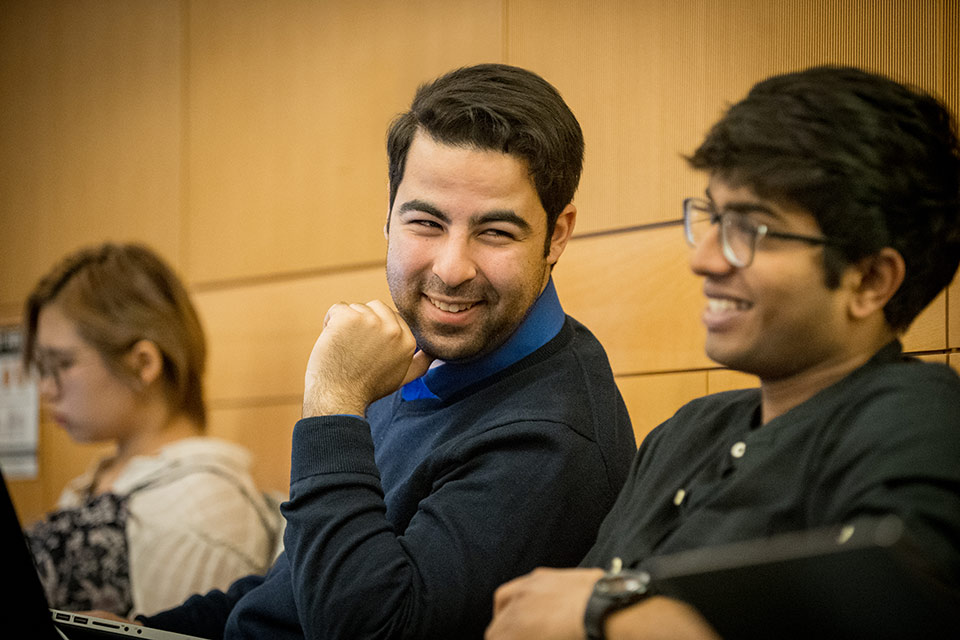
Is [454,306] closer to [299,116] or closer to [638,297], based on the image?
[638,297]

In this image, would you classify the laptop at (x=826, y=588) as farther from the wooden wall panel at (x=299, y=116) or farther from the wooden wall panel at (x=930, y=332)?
the wooden wall panel at (x=299, y=116)

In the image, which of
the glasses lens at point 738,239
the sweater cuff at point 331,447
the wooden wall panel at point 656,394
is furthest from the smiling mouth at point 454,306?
the glasses lens at point 738,239

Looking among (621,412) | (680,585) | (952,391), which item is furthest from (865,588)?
(621,412)

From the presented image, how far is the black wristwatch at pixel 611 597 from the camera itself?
0.90 metres

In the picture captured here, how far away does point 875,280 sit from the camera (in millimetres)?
975

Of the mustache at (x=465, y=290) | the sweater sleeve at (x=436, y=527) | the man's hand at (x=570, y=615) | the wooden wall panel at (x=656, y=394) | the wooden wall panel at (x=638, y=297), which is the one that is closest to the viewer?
the man's hand at (x=570, y=615)

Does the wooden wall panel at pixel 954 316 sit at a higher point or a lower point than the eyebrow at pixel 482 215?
lower

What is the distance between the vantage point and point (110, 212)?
3391 millimetres

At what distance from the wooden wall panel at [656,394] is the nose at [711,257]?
0.60m

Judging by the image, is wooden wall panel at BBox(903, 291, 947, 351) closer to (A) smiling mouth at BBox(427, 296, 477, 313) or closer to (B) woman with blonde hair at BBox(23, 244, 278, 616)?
(A) smiling mouth at BBox(427, 296, 477, 313)

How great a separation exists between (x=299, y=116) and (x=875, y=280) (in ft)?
7.01

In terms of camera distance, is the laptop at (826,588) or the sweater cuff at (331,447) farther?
the sweater cuff at (331,447)

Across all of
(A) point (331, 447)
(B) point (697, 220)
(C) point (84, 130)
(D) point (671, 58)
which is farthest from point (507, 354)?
(C) point (84, 130)

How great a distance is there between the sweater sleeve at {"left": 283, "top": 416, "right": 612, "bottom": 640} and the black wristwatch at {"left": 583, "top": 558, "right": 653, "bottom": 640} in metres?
0.31
